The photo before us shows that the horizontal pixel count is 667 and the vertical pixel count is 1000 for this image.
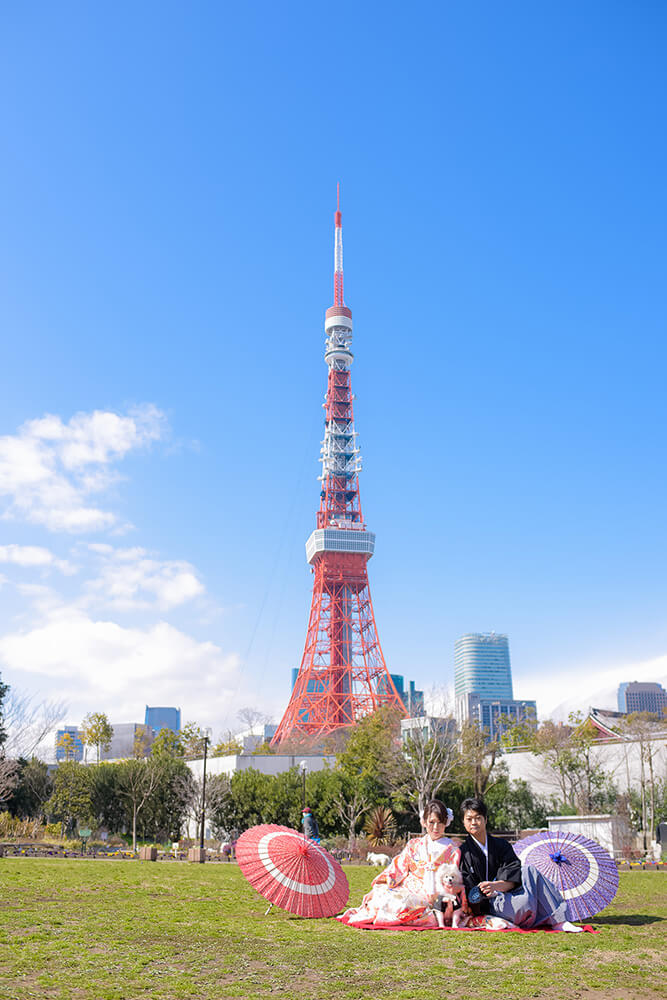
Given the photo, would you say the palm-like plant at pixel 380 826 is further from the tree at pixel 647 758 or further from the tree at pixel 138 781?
the tree at pixel 138 781

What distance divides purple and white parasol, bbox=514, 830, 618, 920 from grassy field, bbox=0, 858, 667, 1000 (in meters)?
0.31

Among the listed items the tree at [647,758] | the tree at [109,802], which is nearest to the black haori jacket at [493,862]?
the tree at [647,758]

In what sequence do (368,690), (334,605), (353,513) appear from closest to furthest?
(368,690)
(334,605)
(353,513)

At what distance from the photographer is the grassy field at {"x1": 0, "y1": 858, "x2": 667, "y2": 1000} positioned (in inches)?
184

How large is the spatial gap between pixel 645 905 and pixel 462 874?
13.1 ft

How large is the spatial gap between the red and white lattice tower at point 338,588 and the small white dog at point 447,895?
108 feet

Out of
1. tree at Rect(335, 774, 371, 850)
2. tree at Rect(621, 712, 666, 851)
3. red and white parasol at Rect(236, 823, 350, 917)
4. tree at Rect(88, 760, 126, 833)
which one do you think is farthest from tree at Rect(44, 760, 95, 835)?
red and white parasol at Rect(236, 823, 350, 917)

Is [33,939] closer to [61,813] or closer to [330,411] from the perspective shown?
[61,813]

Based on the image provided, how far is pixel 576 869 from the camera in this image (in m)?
7.76

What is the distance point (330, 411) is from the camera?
60.1 metres

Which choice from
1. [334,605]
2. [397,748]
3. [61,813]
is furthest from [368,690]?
[61,813]

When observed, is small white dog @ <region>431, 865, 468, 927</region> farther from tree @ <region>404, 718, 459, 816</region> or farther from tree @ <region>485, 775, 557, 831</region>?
tree @ <region>485, 775, 557, 831</region>

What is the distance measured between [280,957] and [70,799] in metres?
26.6

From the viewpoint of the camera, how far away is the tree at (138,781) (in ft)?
100
